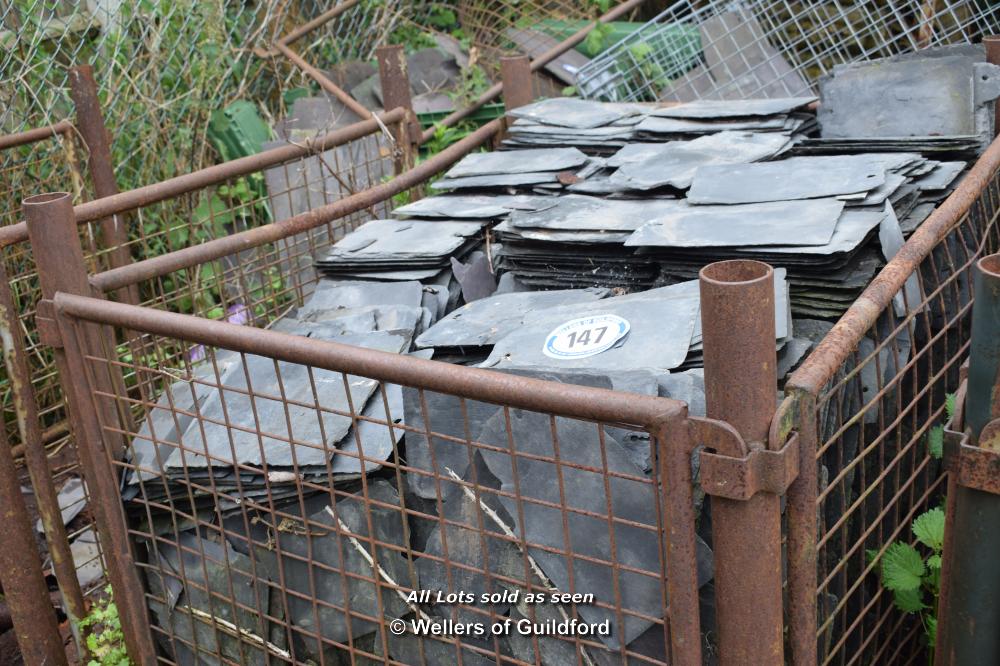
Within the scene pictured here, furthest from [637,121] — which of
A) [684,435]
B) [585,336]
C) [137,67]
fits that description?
[137,67]

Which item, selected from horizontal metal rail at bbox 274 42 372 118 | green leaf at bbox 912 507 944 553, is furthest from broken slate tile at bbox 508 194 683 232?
horizontal metal rail at bbox 274 42 372 118

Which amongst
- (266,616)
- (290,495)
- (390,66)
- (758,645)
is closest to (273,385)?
(290,495)

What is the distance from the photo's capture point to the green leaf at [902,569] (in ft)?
7.20

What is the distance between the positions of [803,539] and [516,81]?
3.21 m

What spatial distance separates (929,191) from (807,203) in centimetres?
49

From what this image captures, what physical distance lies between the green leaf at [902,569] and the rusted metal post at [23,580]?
2313 mm

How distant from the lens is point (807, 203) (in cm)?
290

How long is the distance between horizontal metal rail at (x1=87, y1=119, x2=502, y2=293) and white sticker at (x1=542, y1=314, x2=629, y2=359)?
3.54 ft

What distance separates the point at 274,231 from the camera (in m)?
3.21

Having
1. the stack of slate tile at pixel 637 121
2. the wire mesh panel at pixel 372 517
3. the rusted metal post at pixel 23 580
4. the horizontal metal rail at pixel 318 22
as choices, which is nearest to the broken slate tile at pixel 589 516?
the wire mesh panel at pixel 372 517

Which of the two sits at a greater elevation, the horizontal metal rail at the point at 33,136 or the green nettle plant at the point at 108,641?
the horizontal metal rail at the point at 33,136

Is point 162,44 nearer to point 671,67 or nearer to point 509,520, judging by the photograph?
point 671,67

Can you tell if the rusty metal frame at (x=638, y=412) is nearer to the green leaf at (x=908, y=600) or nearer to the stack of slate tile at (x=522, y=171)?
the green leaf at (x=908, y=600)

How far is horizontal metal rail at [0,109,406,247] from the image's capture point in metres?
3.07
